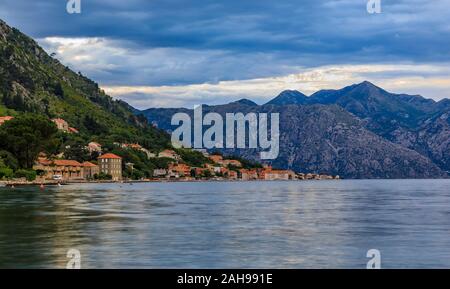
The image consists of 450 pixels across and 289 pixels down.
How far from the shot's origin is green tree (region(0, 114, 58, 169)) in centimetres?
17762

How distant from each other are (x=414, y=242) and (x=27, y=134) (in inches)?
5654

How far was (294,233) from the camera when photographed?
53656mm

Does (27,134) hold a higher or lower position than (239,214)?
higher

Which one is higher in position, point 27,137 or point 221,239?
point 27,137

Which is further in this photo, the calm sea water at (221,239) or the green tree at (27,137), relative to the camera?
the green tree at (27,137)

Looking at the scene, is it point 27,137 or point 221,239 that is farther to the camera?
point 27,137

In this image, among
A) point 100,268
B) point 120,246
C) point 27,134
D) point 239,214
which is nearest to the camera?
point 100,268

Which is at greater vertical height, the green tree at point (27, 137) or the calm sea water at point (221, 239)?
the green tree at point (27, 137)

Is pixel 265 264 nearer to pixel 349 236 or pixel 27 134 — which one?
pixel 349 236

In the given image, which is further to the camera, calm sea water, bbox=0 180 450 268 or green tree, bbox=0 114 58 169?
green tree, bbox=0 114 58 169

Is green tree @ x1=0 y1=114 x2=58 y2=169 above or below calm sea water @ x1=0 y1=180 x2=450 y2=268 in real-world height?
above

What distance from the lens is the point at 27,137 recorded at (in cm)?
17688

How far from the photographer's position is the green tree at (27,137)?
178 meters
